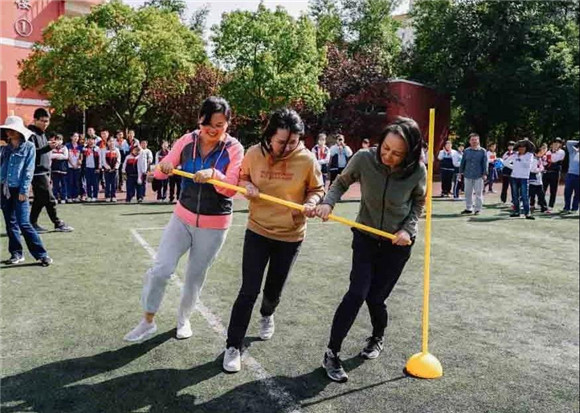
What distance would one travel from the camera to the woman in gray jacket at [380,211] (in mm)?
3148

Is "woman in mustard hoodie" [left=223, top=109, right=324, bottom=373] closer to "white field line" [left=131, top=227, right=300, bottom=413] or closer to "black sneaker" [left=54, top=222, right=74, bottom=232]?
"white field line" [left=131, top=227, right=300, bottom=413]

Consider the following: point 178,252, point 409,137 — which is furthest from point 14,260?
point 409,137

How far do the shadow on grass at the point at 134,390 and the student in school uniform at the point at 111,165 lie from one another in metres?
10.6

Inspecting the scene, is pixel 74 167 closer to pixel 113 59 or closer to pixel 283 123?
pixel 113 59

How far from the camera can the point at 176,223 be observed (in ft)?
12.0

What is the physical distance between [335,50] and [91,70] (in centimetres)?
2218

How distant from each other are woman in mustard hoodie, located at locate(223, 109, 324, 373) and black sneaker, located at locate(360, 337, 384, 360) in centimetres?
88

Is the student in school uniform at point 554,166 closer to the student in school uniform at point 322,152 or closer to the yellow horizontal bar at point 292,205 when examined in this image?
the student in school uniform at point 322,152

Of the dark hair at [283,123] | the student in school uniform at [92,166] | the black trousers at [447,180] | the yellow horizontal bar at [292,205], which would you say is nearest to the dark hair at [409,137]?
the yellow horizontal bar at [292,205]

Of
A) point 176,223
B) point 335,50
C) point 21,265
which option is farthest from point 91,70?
point 335,50

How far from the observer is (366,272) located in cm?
337

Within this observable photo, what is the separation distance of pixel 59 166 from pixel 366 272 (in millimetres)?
11406

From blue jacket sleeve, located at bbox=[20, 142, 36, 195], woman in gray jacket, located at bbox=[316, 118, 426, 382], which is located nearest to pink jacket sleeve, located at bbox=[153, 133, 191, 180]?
woman in gray jacket, located at bbox=[316, 118, 426, 382]

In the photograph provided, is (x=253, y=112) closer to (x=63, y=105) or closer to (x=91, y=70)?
(x=91, y=70)
